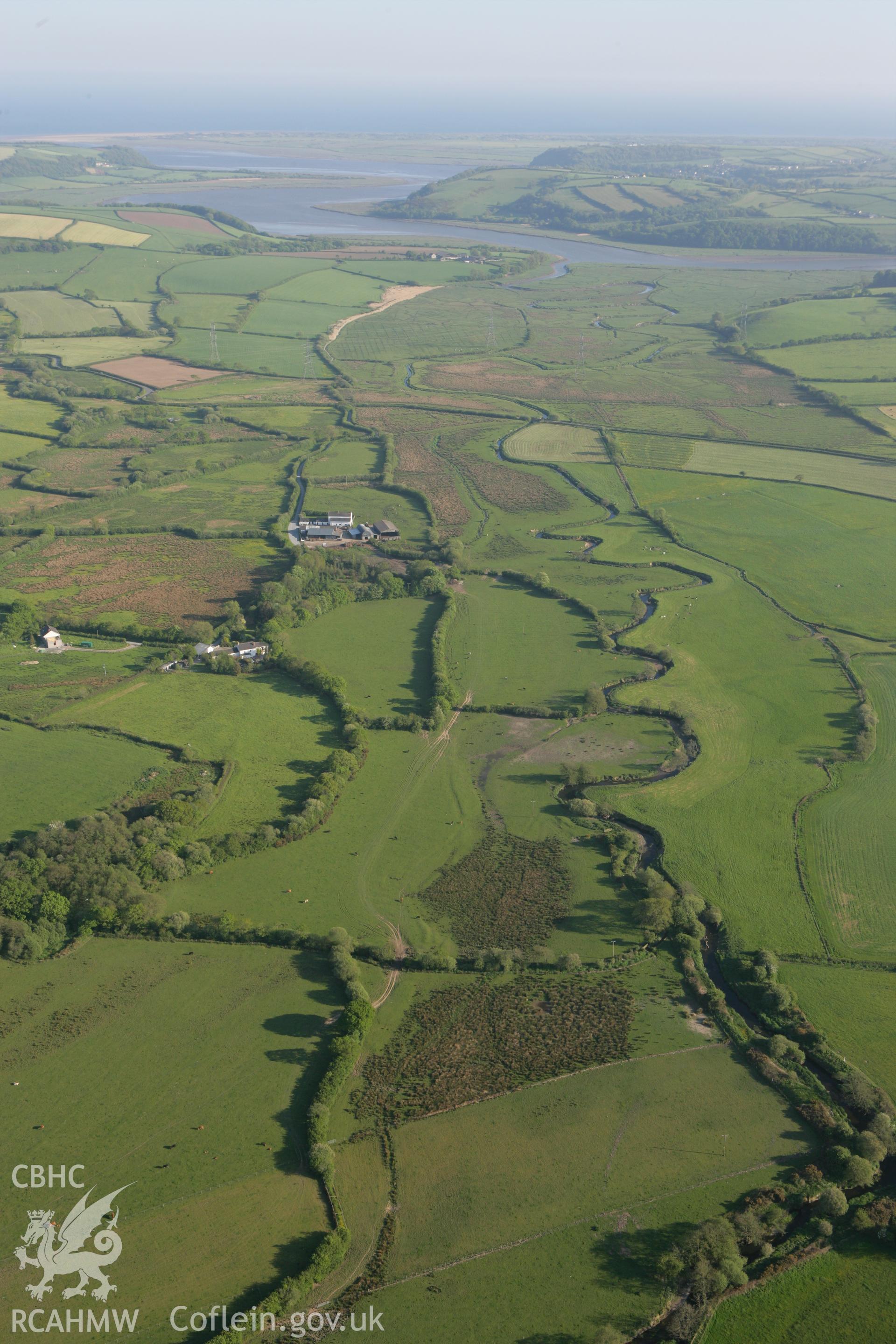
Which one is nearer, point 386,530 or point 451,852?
point 451,852

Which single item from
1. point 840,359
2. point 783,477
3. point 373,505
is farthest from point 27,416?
point 840,359

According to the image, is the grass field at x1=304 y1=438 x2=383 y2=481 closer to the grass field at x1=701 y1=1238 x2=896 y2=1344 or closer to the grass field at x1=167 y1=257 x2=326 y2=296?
the grass field at x1=167 y1=257 x2=326 y2=296

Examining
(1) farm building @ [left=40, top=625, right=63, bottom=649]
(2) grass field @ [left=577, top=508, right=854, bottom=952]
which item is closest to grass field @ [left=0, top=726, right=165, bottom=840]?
(1) farm building @ [left=40, top=625, right=63, bottom=649]

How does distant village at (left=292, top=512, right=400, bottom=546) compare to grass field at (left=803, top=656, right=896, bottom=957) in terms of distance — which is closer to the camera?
grass field at (left=803, top=656, right=896, bottom=957)

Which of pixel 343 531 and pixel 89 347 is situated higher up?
pixel 89 347

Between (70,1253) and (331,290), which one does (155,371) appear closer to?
(331,290)
